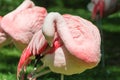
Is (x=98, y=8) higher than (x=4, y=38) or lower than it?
lower

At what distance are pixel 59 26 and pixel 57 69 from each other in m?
0.32

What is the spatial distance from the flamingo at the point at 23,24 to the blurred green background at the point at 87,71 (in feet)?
4.13

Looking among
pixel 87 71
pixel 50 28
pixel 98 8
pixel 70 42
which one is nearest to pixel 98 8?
pixel 98 8

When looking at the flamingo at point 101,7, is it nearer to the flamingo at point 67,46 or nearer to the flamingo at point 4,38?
the flamingo at point 4,38

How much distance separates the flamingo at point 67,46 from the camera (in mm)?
3898

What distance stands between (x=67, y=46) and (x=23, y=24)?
81 centimetres

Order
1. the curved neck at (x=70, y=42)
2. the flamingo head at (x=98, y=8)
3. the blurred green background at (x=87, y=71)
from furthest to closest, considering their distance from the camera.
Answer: the flamingo head at (x=98, y=8), the blurred green background at (x=87, y=71), the curved neck at (x=70, y=42)

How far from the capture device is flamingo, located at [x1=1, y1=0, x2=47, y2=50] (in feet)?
15.1

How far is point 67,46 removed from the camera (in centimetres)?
391

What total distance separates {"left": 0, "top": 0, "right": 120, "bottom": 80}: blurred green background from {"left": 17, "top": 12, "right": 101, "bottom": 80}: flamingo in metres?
1.89

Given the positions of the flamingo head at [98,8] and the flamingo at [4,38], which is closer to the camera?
the flamingo at [4,38]

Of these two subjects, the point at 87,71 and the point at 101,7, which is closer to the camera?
the point at 87,71

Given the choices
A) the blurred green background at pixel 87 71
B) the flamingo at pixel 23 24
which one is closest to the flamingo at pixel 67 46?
the flamingo at pixel 23 24

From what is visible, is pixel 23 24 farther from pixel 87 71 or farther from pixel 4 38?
pixel 87 71
